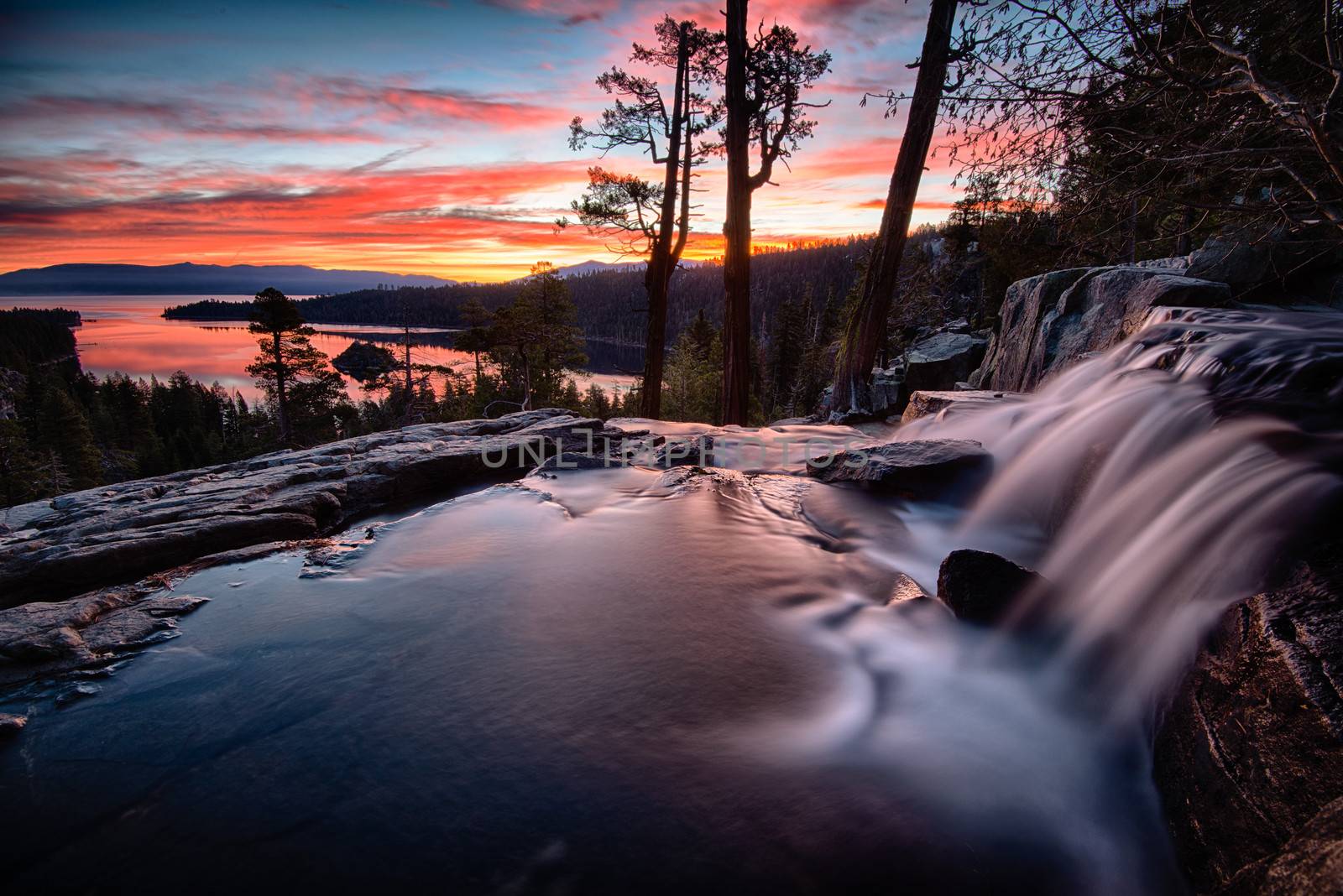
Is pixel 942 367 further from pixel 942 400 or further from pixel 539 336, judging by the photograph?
pixel 539 336

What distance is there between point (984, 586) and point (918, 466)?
2172 mm

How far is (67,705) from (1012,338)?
37.6 feet

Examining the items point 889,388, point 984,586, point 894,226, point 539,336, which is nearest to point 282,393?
point 539,336

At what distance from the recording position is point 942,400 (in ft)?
25.0

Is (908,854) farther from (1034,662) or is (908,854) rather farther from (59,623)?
(59,623)

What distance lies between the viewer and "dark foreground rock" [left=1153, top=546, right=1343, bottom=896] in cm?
158

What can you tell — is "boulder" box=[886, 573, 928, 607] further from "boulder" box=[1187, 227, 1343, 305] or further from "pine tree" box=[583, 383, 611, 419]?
"pine tree" box=[583, 383, 611, 419]

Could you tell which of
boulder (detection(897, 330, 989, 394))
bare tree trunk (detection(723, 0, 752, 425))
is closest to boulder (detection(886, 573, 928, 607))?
bare tree trunk (detection(723, 0, 752, 425))

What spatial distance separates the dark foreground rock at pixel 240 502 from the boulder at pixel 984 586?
5553mm

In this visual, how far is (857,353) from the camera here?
10617mm

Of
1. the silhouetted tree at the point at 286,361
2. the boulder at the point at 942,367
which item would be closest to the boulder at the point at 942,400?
the boulder at the point at 942,367

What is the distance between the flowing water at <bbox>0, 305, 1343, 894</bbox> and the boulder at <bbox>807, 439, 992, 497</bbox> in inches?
25.7

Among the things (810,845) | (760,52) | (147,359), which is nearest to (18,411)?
(760,52)

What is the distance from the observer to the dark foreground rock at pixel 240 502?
4.08m
